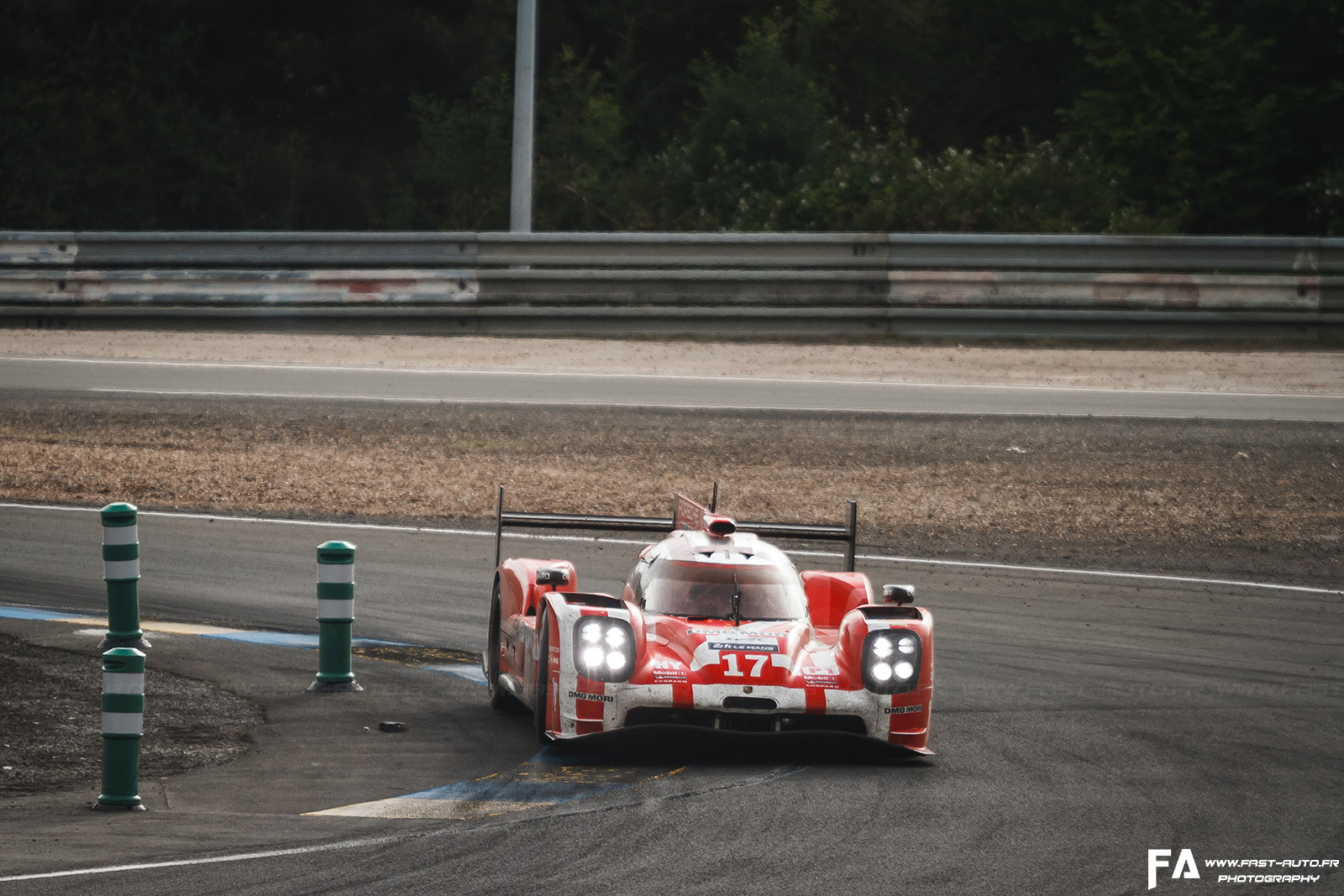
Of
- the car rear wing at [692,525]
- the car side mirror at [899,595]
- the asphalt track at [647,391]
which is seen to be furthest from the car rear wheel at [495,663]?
the asphalt track at [647,391]

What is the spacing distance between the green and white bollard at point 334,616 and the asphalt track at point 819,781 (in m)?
0.24

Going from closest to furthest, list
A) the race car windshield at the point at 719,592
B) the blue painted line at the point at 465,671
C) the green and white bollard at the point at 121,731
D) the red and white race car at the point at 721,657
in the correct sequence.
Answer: the green and white bollard at the point at 121,731, the red and white race car at the point at 721,657, the race car windshield at the point at 719,592, the blue painted line at the point at 465,671

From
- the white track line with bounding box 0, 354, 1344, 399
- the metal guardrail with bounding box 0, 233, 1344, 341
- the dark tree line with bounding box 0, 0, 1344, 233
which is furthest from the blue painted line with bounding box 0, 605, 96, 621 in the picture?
the dark tree line with bounding box 0, 0, 1344, 233

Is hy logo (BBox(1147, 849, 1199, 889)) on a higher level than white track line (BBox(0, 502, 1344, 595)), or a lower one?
lower

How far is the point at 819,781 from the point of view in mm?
7219

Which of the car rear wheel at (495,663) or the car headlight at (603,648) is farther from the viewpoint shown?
the car rear wheel at (495,663)

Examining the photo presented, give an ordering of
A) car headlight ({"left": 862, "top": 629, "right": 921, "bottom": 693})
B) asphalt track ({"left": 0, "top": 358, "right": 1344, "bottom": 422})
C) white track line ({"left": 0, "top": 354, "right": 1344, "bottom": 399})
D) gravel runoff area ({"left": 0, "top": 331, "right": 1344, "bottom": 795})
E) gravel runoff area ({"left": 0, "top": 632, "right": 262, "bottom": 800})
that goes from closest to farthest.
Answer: gravel runoff area ({"left": 0, "top": 632, "right": 262, "bottom": 800}) < car headlight ({"left": 862, "top": 629, "right": 921, "bottom": 693}) < gravel runoff area ({"left": 0, "top": 331, "right": 1344, "bottom": 795}) < asphalt track ({"left": 0, "top": 358, "right": 1344, "bottom": 422}) < white track line ({"left": 0, "top": 354, "right": 1344, "bottom": 399})

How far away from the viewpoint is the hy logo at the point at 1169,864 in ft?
19.2

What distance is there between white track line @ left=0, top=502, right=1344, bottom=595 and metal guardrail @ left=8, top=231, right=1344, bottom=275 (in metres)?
6.31

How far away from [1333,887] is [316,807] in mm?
3687

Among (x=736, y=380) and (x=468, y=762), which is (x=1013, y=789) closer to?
(x=468, y=762)

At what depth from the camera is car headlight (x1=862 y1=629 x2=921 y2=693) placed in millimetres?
7637

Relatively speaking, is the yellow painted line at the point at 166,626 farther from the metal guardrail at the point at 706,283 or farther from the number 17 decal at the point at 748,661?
the metal guardrail at the point at 706,283

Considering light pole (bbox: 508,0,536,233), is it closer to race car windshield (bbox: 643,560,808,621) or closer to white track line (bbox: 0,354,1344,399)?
white track line (bbox: 0,354,1344,399)
